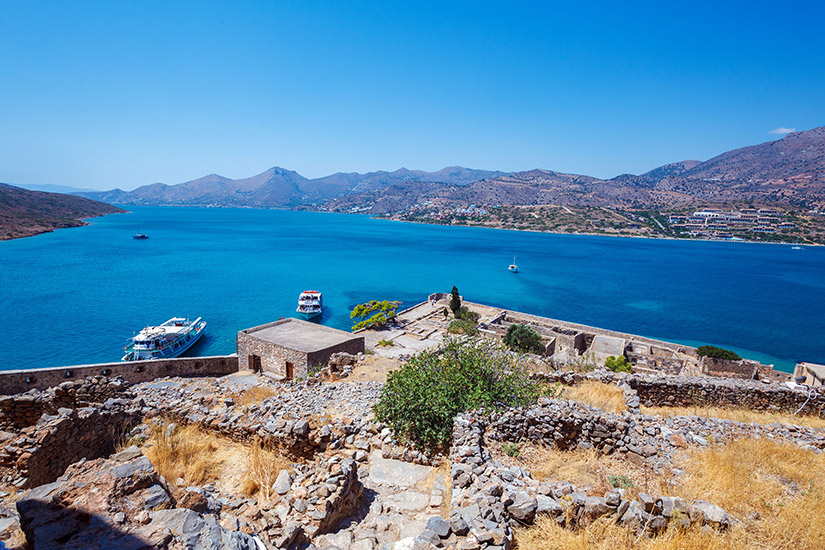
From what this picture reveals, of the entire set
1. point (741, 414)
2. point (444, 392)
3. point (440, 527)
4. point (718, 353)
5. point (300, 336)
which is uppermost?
point (440, 527)

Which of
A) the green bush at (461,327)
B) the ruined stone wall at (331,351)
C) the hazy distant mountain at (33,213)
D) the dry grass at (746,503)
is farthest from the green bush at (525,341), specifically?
the hazy distant mountain at (33,213)

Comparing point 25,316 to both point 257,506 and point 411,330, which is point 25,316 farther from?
point 257,506

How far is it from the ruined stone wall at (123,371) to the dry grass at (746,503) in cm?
1875

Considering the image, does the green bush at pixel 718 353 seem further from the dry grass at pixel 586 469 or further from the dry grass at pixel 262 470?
the dry grass at pixel 262 470

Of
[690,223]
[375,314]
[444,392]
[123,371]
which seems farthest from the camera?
[690,223]

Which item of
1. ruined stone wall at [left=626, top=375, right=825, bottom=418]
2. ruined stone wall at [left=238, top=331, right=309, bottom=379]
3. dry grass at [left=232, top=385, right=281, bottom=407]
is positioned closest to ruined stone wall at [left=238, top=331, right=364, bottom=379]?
ruined stone wall at [left=238, top=331, right=309, bottom=379]

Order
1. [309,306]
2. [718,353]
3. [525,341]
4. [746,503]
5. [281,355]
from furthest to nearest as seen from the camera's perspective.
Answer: [309,306], [525,341], [718,353], [281,355], [746,503]

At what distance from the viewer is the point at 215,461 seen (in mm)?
7875

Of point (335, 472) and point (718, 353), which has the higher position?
point (335, 472)

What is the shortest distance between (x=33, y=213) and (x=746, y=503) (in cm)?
19288

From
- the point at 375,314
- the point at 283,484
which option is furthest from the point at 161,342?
the point at 283,484

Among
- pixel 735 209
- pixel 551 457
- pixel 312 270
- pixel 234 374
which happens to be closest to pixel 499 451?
pixel 551 457

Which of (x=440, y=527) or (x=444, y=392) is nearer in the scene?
(x=440, y=527)

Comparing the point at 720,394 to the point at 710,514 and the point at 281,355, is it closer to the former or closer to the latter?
the point at 710,514
